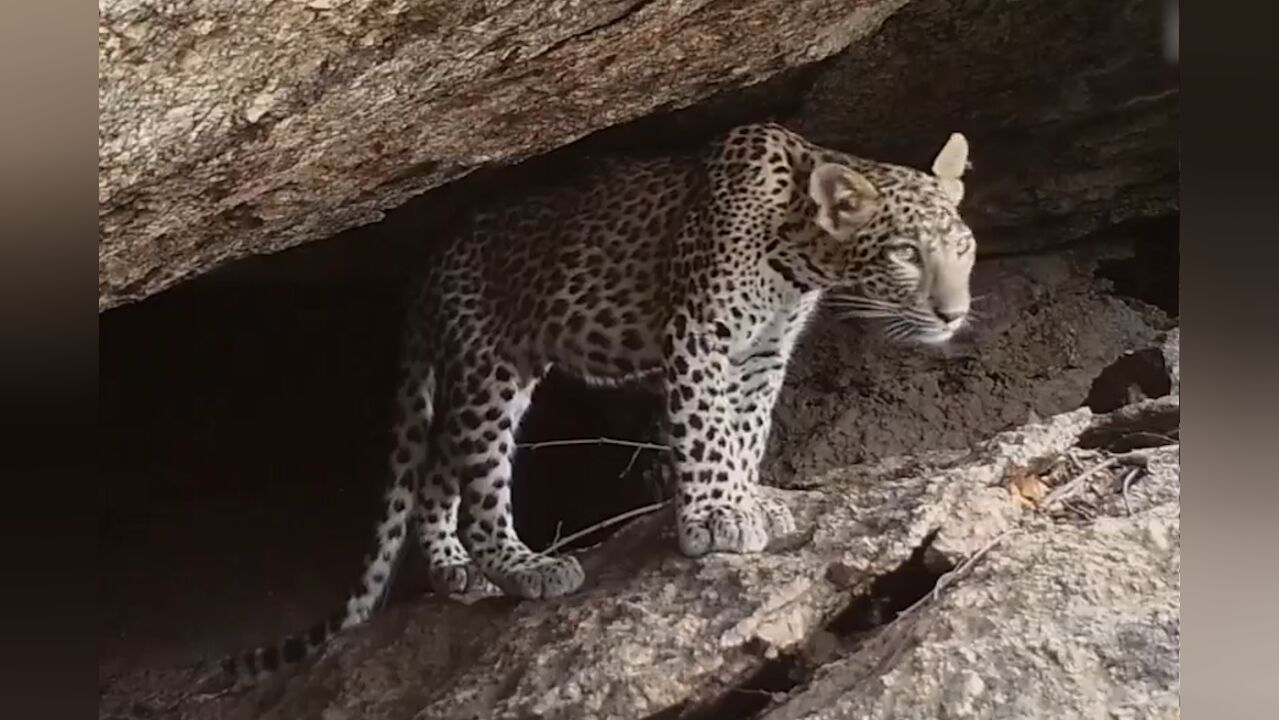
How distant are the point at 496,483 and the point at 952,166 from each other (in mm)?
677

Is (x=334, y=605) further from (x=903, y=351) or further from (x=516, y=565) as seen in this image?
(x=903, y=351)

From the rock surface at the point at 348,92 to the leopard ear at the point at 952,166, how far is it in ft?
0.60

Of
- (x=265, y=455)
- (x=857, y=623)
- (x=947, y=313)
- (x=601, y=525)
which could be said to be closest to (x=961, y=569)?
(x=857, y=623)

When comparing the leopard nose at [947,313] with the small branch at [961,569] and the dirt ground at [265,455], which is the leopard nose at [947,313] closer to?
the dirt ground at [265,455]

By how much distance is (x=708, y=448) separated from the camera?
1.54m

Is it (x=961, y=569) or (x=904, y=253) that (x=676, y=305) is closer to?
(x=904, y=253)

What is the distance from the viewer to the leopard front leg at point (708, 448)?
154cm

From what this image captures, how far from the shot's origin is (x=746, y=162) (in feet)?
5.11

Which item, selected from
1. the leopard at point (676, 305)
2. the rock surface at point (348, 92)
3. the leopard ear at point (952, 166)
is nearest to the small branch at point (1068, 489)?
the leopard at point (676, 305)
